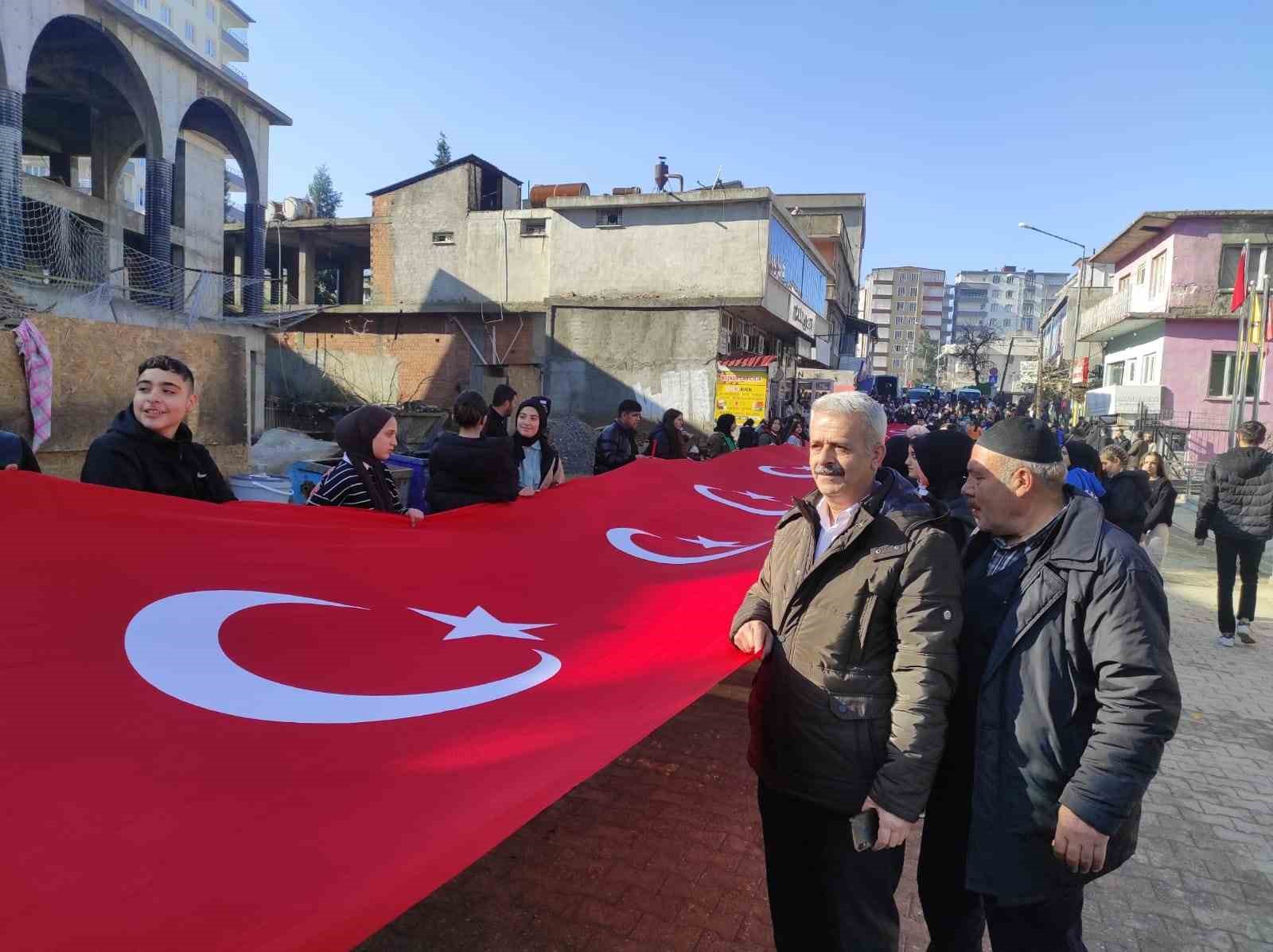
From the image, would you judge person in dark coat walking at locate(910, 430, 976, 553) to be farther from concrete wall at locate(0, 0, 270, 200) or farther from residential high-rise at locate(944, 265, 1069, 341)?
residential high-rise at locate(944, 265, 1069, 341)

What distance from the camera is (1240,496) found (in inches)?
295

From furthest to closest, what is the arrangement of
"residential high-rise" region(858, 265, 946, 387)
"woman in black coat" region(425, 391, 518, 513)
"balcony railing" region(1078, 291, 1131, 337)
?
"residential high-rise" region(858, 265, 946, 387) → "balcony railing" region(1078, 291, 1131, 337) → "woman in black coat" region(425, 391, 518, 513)

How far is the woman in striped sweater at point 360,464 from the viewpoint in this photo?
4.30 metres

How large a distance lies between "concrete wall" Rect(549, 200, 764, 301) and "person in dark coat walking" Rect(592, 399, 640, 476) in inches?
629

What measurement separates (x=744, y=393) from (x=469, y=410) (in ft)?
48.1

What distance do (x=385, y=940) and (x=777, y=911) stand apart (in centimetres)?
166

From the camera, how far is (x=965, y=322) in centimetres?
16400

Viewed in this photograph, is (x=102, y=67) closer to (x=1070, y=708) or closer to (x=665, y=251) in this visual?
(x=665, y=251)

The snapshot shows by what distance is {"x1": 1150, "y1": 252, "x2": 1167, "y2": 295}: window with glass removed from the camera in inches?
1224

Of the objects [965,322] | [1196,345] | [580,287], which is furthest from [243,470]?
[965,322]

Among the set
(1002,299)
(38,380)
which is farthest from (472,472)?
(1002,299)

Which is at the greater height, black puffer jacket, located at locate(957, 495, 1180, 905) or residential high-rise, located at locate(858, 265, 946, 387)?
residential high-rise, located at locate(858, 265, 946, 387)

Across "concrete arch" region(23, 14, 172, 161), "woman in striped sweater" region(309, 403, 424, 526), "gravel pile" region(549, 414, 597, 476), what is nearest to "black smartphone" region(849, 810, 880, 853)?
"woman in striped sweater" region(309, 403, 424, 526)

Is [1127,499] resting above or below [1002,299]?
below
